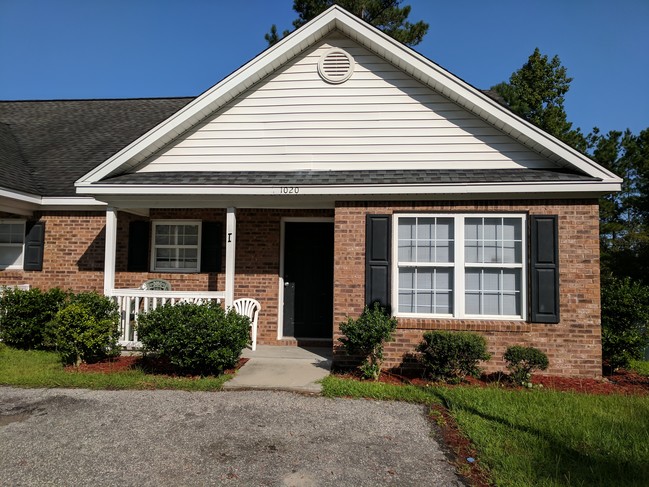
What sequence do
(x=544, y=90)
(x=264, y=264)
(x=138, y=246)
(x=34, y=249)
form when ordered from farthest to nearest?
(x=544, y=90) < (x=34, y=249) < (x=138, y=246) < (x=264, y=264)

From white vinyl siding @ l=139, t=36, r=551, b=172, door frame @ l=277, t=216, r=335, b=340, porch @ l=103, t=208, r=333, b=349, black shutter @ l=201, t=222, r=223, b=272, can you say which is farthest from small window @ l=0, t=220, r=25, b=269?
door frame @ l=277, t=216, r=335, b=340

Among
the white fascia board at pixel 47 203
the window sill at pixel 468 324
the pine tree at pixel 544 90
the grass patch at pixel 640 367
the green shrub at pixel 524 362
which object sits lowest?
the grass patch at pixel 640 367

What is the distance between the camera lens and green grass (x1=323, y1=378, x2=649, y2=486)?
3619mm

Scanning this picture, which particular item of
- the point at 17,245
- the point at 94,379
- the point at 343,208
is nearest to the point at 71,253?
the point at 17,245

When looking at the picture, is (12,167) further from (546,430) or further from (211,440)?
(546,430)

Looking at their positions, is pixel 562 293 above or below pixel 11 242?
below

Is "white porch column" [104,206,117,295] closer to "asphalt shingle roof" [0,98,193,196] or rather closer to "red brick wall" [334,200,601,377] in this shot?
"asphalt shingle roof" [0,98,193,196]

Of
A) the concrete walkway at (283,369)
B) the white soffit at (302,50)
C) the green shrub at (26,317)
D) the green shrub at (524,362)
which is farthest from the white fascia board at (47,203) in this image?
the green shrub at (524,362)

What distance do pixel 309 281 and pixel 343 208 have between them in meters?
2.34

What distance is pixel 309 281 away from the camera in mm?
8891

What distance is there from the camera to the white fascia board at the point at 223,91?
7.55 metres

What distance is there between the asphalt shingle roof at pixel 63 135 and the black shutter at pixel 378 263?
468 centimetres

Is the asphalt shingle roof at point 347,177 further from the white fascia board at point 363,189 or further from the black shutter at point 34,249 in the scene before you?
the black shutter at point 34,249

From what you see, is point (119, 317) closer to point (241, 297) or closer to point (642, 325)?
point (241, 297)
